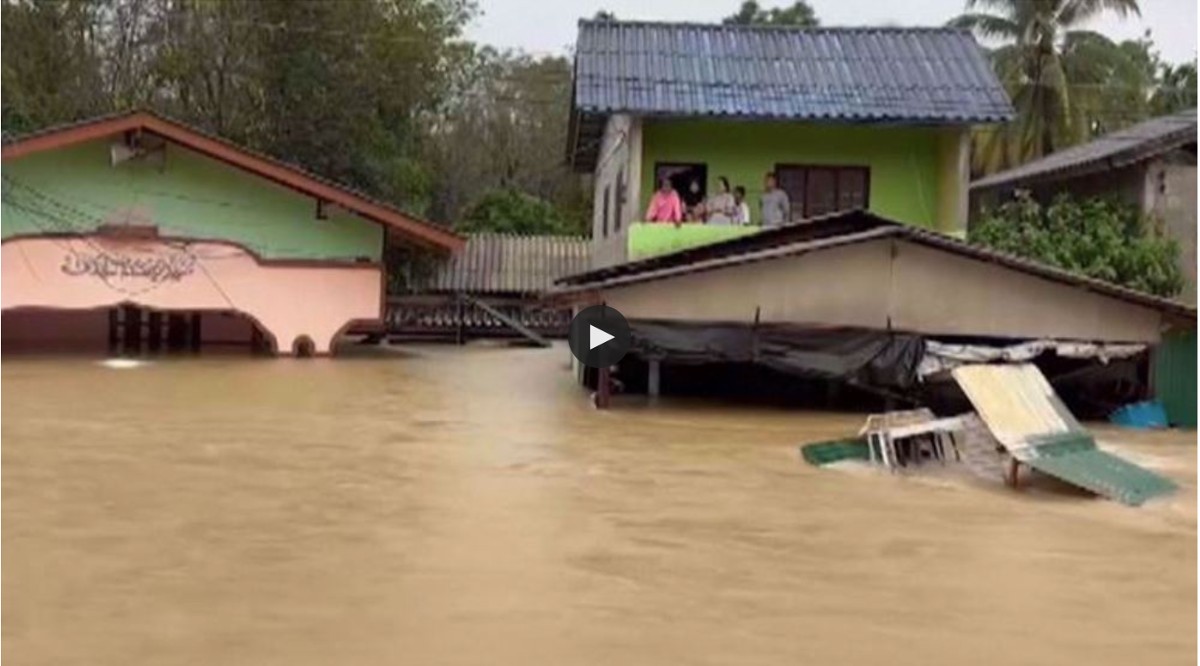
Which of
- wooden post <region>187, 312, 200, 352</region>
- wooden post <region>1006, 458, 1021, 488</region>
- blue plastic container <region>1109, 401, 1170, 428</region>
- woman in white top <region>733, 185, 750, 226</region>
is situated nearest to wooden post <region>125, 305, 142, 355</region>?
wooden post <region>187, 312, 200, 352</region>

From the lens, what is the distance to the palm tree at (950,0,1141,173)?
33656 millimetres

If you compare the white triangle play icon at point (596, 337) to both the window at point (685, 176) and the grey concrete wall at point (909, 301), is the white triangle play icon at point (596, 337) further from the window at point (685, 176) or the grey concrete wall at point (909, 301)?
the window at point (685, 176)

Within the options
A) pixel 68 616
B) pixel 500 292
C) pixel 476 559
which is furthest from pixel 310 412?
pixel 500 292

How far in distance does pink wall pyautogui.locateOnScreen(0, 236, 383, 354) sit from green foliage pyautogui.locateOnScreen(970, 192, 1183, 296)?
10.7 meters

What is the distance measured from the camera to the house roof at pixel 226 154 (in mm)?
24344

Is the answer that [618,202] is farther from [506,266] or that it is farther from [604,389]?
[506,266]

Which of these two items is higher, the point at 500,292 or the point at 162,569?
the point at 500,292

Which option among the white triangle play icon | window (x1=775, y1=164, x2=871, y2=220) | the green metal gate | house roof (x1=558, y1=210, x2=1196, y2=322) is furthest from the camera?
window (x1=775, y1=164, x2=871, y2=220)

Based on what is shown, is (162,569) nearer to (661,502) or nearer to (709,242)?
(661,502)

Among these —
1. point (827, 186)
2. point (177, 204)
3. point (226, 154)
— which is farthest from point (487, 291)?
point (827, 186)

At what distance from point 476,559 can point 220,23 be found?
27542 mm

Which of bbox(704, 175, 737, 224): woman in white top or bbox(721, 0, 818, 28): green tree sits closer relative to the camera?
bbox(704, 175, 737, 224): woman in white top

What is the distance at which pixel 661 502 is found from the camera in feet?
35.1

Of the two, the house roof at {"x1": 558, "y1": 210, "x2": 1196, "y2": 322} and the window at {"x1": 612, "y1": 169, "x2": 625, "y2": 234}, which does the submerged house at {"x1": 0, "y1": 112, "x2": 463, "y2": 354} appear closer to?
the window at {"x1": 612, "y1": 169, "x2": 625, "y2": 234}
